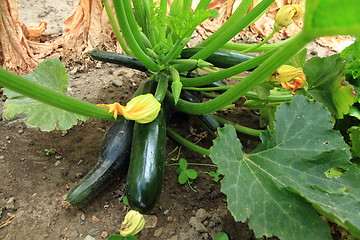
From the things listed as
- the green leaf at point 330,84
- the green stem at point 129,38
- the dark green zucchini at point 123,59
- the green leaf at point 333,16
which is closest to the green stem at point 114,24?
the dark green zucchini at point 123,59

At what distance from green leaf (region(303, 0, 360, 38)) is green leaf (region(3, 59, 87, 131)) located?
3.25 feet

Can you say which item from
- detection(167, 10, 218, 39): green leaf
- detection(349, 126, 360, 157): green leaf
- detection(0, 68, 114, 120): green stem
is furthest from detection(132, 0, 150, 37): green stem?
detection(349, 126, 360, 157): green leaf

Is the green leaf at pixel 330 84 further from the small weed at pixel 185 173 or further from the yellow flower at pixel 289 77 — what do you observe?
the small weed at pixel 185 173

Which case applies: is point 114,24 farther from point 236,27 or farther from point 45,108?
point 236,27

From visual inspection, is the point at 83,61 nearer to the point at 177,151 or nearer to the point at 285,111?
the point at 177,151

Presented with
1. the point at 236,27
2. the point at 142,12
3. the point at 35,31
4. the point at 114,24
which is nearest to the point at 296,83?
the point at 236,27

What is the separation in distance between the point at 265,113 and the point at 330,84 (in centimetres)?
38

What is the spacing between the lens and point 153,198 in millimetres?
1206

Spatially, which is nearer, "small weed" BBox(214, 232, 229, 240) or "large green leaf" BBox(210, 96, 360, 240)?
"large green leaf" BBox(210, 96, 360, 240)

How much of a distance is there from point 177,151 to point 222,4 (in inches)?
53.9

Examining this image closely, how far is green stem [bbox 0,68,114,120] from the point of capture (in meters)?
0.83

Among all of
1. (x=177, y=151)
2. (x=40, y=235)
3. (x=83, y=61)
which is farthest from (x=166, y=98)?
(x=83, y=61)

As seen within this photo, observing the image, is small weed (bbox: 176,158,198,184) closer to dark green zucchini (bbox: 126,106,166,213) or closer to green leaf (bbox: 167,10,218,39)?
dark green zucchini (bbox: 126,106,166,213)

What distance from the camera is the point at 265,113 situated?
173cm
